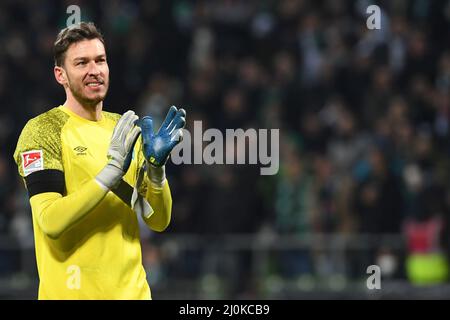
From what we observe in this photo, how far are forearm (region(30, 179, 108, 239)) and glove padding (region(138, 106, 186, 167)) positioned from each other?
1.03 feet

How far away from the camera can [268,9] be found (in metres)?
16.5

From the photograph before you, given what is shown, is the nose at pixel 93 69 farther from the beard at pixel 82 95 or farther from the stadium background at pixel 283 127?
the stadium background at pixel 283 127

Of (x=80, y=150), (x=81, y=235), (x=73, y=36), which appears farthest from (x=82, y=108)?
(x=81, y=235)

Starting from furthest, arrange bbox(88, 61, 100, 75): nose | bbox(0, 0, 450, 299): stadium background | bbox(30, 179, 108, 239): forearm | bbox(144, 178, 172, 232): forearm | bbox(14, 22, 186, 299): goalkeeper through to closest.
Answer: bbox(0, 0, 450, 299): stadium background
bbox(144, 178, 172, 232): forearm
bbox(88, 61, 100, 75): nose
bbox(14, 22, 186, 299): goalkeeper
bbox(30, 179, 108, 239): forearm

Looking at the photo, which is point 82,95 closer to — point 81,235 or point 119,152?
point 119,152

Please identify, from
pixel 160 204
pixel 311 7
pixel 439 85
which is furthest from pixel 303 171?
pixel 160 204

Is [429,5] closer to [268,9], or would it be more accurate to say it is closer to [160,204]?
[268,9]

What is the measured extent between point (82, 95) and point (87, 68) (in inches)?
5.4

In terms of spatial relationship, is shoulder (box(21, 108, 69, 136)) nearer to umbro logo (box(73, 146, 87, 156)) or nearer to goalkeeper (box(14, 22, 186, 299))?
goalkeeper (box(14, 22, 186, 299))

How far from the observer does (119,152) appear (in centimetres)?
482

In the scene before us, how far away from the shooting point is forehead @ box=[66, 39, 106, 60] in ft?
16.3

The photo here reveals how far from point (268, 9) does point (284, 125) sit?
2758 mm

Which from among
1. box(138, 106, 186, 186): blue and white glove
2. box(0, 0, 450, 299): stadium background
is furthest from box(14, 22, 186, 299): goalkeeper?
box(0, 0, 450, 299): stadium background
